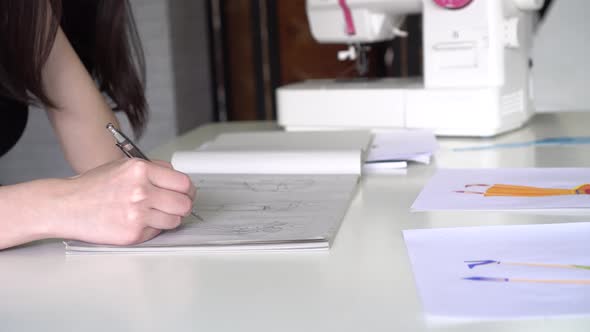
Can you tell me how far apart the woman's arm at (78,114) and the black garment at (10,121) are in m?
0.06

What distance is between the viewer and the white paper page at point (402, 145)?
4.25 feet

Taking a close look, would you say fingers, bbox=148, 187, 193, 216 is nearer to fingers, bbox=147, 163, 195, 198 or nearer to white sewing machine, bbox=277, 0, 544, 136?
fingers, bbox=147, 163, 195, 198

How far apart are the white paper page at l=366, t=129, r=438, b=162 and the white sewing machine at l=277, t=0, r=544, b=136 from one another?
0.05 metres

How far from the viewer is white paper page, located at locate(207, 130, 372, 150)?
4.50 ft

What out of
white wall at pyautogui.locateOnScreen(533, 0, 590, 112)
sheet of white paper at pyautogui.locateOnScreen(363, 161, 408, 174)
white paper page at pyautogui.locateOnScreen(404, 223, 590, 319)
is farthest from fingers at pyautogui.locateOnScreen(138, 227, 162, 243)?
white wall at pyautogui.locateOnScreen(533, 0, 590, 112)

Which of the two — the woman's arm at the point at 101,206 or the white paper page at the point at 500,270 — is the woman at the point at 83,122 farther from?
the white paper page at the point at 500,270

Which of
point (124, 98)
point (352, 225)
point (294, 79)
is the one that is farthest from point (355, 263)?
point (294, 79)

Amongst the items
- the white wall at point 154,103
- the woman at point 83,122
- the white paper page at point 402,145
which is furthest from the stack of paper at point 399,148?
the white wall at point 154,103

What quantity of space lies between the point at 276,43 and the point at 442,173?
3252mm

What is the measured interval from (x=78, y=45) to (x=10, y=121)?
206 millimetres

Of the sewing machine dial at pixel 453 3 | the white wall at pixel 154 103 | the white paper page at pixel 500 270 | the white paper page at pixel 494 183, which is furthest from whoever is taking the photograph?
the white wall at pixel 154 103

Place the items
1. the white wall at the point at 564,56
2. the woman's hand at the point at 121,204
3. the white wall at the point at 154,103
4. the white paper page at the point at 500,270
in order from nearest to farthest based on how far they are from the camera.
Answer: the white paper page at the point at 500,270 < the woman's hand at the point at 121,204 < the white wall at the point at 564,56 < the white wall at the point at 154,103

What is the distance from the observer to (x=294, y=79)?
14.2ft

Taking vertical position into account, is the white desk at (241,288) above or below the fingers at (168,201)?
below
